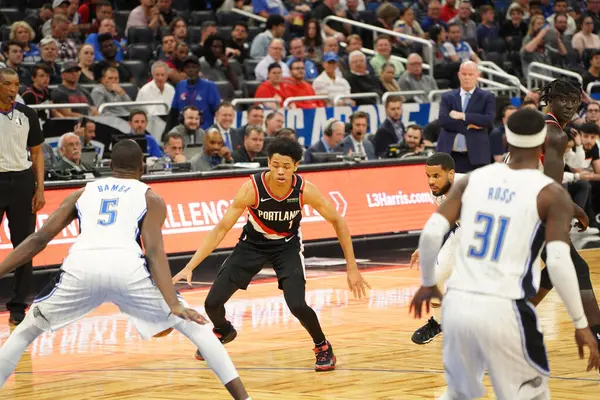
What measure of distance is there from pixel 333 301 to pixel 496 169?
6.66m

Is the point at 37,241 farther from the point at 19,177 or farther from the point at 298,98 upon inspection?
the point at 298,98

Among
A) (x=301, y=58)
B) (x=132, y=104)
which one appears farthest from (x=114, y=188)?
(x=301, y=58)

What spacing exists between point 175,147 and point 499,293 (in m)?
9.87

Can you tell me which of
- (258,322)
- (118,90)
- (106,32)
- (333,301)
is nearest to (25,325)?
(258,322)

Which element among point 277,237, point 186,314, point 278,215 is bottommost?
point 277,237

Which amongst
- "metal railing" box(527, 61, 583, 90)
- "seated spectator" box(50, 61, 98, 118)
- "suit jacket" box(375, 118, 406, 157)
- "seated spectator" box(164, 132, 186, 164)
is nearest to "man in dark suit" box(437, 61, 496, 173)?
"suit jacket" box(375, 118, 406, 157)

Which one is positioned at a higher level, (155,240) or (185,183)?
(155,240)

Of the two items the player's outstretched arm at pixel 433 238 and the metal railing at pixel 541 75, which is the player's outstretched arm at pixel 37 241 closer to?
the player's outstretched arm at pixel 433 238

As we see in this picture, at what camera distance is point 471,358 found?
5.42 m

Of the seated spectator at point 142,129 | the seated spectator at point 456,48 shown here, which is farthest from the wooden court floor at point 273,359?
the seated spectator at point 456,48

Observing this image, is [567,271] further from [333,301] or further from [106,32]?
[106,32]

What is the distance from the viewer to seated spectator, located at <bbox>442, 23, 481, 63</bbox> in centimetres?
2141

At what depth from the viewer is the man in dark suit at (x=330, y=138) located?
16.3 m

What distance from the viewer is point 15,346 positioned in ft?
22.4
